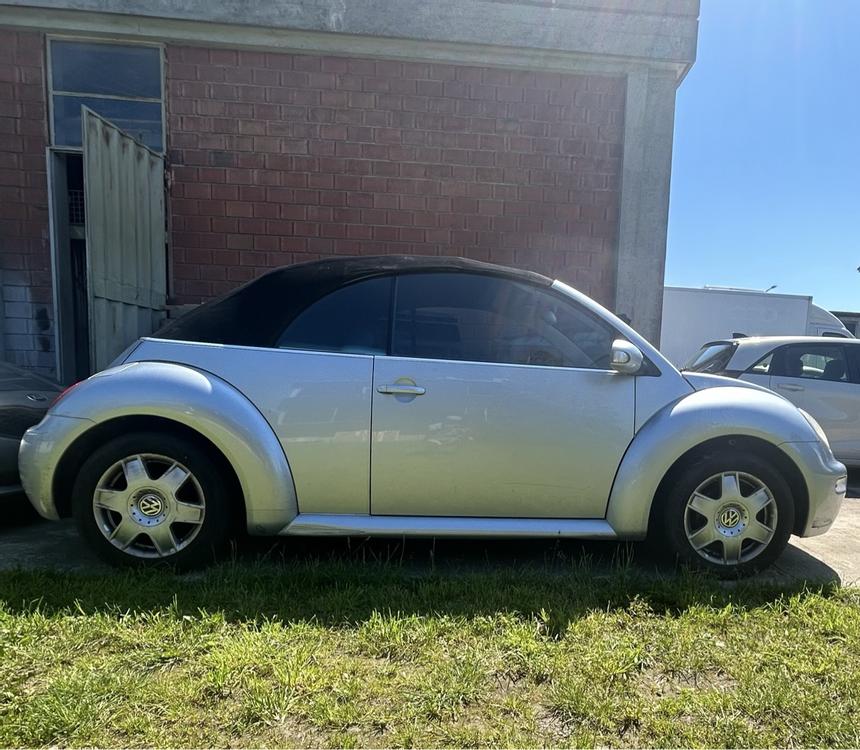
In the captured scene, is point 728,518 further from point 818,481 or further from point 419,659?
point 419,659

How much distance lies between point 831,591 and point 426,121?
209 inches

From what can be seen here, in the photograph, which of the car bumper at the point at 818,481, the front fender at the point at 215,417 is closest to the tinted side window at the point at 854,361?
the car bumper at the point at 818,481

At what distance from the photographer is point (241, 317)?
2.89 meters

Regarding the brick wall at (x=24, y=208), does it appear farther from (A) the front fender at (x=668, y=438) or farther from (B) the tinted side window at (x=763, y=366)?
(B) the tinted side window at (x=763, y=366)

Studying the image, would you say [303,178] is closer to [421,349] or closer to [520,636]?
[421,349]

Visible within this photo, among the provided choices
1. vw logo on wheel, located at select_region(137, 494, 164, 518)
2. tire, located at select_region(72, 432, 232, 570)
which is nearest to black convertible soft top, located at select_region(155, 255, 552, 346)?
tire, located at select_region(72, 432, 232, 570)

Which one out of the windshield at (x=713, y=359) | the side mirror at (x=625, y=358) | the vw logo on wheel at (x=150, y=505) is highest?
the side mirror at (x=625, y=358)

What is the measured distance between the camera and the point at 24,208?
18.7ft

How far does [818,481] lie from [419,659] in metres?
2.28

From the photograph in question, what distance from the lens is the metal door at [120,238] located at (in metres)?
4.33

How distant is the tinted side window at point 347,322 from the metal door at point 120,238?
243 cm

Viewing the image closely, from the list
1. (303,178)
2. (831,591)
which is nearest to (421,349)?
(831,591)

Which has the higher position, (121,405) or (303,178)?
(303,178)

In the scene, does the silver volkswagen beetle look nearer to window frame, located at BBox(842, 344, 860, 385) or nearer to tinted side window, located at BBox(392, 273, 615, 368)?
tinted side window, located at BBox(392, 273, 615, 368)
